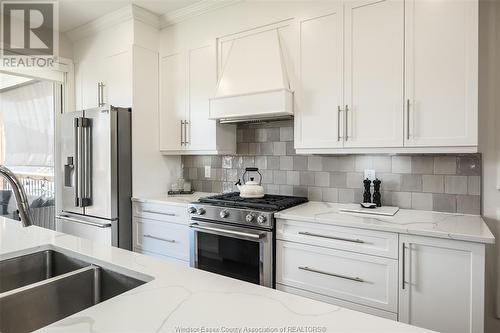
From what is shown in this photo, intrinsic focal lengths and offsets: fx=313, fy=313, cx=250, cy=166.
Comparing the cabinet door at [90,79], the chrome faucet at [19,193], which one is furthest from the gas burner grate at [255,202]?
the cabinet door at [90,79]

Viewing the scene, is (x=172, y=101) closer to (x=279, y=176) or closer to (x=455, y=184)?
(x=279, y=176)

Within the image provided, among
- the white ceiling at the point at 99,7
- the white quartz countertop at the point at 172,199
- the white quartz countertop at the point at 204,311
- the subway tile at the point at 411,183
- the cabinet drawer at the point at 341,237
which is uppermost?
the white ceiling at the point at 99,7

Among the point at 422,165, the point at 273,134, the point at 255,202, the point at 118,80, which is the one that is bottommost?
the point at 255,202

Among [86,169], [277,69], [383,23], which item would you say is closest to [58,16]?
[86,169]

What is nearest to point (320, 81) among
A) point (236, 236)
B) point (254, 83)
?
point (254, 83)

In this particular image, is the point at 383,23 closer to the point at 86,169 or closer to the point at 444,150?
the point at 444,150

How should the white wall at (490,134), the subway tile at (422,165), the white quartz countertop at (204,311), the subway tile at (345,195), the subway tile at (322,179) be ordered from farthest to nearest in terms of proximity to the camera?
the subway tile at (322,179), the subway tile at (345,195), the subway tile at (422,165), the white wall at (490,134), the white quartz countertop at (204,311)

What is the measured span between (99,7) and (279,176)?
2283 millimetres

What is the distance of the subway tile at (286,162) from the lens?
9.20 ft

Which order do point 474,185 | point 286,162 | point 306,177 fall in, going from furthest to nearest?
point 286,162 → point 306,177 → point 474,185

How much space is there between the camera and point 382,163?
2.37 metres

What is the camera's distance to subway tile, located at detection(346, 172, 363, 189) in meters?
2.47

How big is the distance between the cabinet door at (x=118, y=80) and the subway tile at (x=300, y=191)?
68.6 inches
